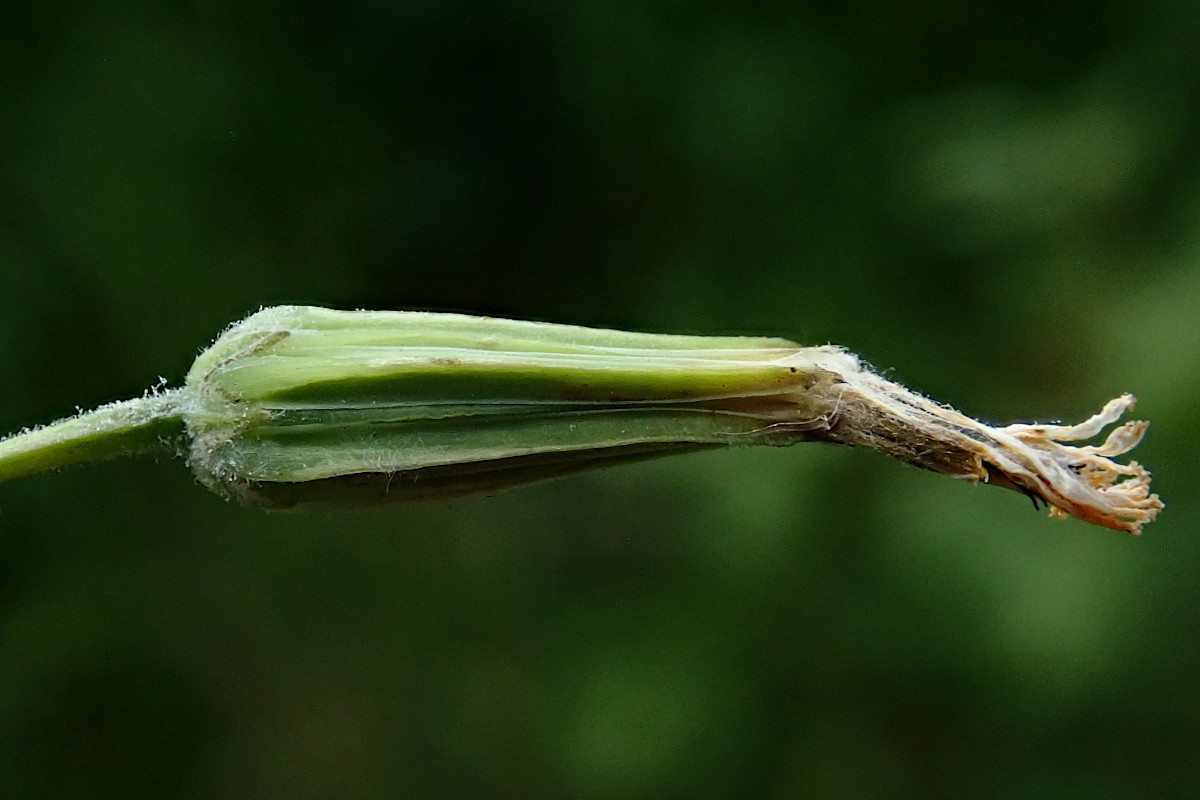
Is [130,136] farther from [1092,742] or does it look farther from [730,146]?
[1092,742]

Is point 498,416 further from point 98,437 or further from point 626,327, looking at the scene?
point 626,327

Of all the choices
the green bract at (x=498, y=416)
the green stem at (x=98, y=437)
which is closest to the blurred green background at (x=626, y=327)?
the green bract at (x=498, y=416)

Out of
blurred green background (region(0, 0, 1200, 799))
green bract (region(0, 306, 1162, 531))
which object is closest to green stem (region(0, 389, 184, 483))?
green bract (region(0, 306, 1162, 531))

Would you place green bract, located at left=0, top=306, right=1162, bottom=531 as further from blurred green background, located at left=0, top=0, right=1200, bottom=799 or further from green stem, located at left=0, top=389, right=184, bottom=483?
blurred green background, located at left=0, top=0, right=1200, bottom=799

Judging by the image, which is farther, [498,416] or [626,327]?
[626,327]

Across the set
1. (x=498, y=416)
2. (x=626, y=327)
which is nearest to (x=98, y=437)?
(x=498, y=416)

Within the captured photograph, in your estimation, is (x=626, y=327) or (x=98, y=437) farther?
(x=626, y=327)

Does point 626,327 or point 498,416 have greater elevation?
point 626,327
